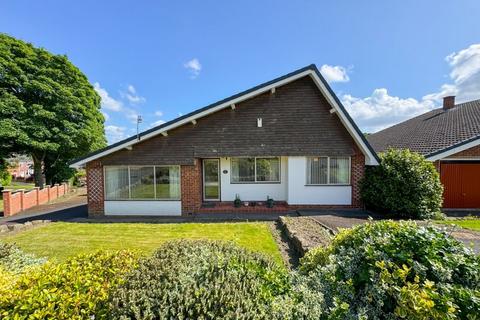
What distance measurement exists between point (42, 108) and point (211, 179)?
15.6 m

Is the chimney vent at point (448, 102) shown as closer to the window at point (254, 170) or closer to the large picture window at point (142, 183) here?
the window at point (254, 170)

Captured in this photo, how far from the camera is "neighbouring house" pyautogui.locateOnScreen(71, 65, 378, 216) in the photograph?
11219mm

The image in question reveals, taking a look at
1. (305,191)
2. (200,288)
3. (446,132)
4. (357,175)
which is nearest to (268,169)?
(305,191)

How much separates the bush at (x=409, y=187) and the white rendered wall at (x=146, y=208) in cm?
936

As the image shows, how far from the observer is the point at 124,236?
27.4ft

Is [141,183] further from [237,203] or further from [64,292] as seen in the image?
[64,292]

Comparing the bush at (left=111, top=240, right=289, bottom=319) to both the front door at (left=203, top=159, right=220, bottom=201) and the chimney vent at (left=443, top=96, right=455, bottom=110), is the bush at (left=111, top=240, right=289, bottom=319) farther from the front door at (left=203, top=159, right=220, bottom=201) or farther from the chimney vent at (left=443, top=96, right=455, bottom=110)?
the chimney vent at (left=443, top=96, right=455, bottom=110)

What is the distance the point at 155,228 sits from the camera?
9344mm

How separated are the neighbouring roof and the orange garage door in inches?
175

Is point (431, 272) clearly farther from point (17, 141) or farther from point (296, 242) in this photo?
point (17, 141)

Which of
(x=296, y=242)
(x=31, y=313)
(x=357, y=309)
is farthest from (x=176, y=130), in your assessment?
(x=357, y=309)

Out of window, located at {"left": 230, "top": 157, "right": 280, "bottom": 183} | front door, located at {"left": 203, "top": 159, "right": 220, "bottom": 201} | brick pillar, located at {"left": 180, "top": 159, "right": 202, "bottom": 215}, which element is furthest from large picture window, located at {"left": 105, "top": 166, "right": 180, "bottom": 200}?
window, located at {"left": 230, "top": 157, "right": 280, "bottom": 183}

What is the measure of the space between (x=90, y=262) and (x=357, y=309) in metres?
3.41

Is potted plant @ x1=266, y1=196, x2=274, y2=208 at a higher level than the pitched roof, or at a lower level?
lower
